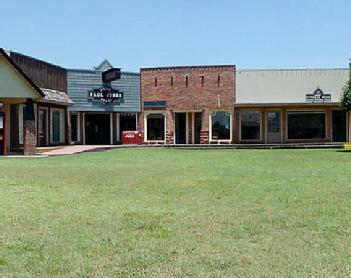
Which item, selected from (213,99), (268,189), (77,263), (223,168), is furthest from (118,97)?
(77,263)

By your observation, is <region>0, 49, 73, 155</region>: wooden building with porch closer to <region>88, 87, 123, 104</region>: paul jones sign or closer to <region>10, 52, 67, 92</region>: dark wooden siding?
<region>10, 52, 67, 92</region>: dark wooden siding

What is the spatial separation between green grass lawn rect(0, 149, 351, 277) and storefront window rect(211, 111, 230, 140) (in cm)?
2584

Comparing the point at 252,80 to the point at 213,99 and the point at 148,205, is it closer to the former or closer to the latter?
the point at 213,99

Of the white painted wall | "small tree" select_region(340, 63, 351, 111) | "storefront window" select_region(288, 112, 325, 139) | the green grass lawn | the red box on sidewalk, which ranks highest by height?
the white painted wall

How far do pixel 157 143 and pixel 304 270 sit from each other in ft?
116

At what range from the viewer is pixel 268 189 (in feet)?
40.7

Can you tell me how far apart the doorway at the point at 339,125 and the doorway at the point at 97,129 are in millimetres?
16342

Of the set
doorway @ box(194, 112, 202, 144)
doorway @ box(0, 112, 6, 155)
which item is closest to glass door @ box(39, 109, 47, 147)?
doorway @ box(0, 112, 6, 155)

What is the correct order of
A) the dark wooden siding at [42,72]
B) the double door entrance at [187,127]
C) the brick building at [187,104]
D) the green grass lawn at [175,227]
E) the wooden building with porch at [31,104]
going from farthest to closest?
the double door entrance at [187,127] < the brick building at [187,104] < the dark wooden siding at [42,72] < the wooden building with porch at [31,104] < the green grass lawn at [175,227]

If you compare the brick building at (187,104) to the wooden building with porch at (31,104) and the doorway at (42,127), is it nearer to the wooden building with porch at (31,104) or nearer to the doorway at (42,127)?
the wooden building with porch at (31,104)

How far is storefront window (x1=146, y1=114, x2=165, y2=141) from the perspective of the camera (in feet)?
135

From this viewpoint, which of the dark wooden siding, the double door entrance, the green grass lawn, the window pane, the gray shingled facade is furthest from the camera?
the double door entrance

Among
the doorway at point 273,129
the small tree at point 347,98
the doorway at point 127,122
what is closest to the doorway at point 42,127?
the doorway at point 127,122

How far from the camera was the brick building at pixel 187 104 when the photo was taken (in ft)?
132
